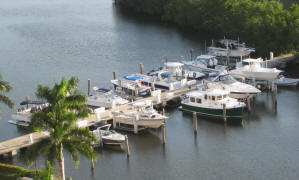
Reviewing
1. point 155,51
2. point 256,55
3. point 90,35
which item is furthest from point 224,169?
point 90,35

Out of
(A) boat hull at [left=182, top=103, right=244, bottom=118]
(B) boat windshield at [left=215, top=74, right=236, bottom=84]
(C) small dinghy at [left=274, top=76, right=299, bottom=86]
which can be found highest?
(B) boat windshield at [left=215, top=74, right=236, bottom=84]

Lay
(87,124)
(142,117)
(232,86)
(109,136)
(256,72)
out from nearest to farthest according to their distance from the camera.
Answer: (109,136), (142,117), (87,124), (232,86), (256,72)

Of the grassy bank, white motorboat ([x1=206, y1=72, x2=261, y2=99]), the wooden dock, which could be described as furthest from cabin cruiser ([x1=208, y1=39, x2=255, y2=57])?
the wooden dock

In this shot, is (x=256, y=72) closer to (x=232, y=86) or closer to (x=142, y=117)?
(x=232, y=86)

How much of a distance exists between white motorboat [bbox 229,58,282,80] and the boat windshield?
229 inches

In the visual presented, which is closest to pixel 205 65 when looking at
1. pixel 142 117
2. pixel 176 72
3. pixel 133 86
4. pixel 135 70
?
pixel 176 72

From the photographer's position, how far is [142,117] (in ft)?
196

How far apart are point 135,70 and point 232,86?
23.2 meters

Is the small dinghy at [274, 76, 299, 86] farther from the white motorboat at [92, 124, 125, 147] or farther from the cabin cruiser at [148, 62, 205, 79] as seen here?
the white motorboat at [92, 124, 125, 147]

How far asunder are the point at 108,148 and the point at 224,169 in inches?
470

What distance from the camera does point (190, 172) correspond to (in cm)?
5081

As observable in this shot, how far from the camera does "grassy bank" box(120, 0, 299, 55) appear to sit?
92688 millimetres

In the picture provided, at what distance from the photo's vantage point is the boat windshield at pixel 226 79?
69.2 meters

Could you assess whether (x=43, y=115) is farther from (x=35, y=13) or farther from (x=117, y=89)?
(x=35, y=13)
